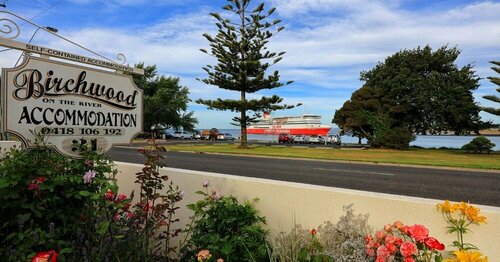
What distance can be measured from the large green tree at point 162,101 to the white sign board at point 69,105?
159 ft

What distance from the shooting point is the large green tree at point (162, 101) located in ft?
170

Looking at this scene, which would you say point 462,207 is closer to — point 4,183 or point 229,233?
point 229,233

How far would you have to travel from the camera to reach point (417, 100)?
32219 millimetres

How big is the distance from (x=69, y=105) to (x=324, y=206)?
8.31 ft

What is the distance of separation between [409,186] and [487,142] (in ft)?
72.8

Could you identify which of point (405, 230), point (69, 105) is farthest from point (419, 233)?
point (69, 105)

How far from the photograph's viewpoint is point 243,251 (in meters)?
2.61

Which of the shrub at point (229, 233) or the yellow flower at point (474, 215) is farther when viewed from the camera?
the shrub at point (229, 233)

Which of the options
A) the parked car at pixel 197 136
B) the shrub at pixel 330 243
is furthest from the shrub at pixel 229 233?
the parked car at pixel 197 136

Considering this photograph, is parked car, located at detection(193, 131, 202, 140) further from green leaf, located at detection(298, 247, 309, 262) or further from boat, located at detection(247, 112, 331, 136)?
green leaf, located at detection(298, 247, 309, 262)

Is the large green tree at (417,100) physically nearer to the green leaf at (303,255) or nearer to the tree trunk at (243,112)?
the tree trunk at (243,112)

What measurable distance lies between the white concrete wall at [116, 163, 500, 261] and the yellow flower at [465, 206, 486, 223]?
64 mm

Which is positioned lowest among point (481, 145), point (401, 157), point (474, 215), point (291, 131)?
point (401, 157)

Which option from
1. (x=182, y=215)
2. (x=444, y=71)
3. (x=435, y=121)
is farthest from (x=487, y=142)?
(x=182, y=215)
